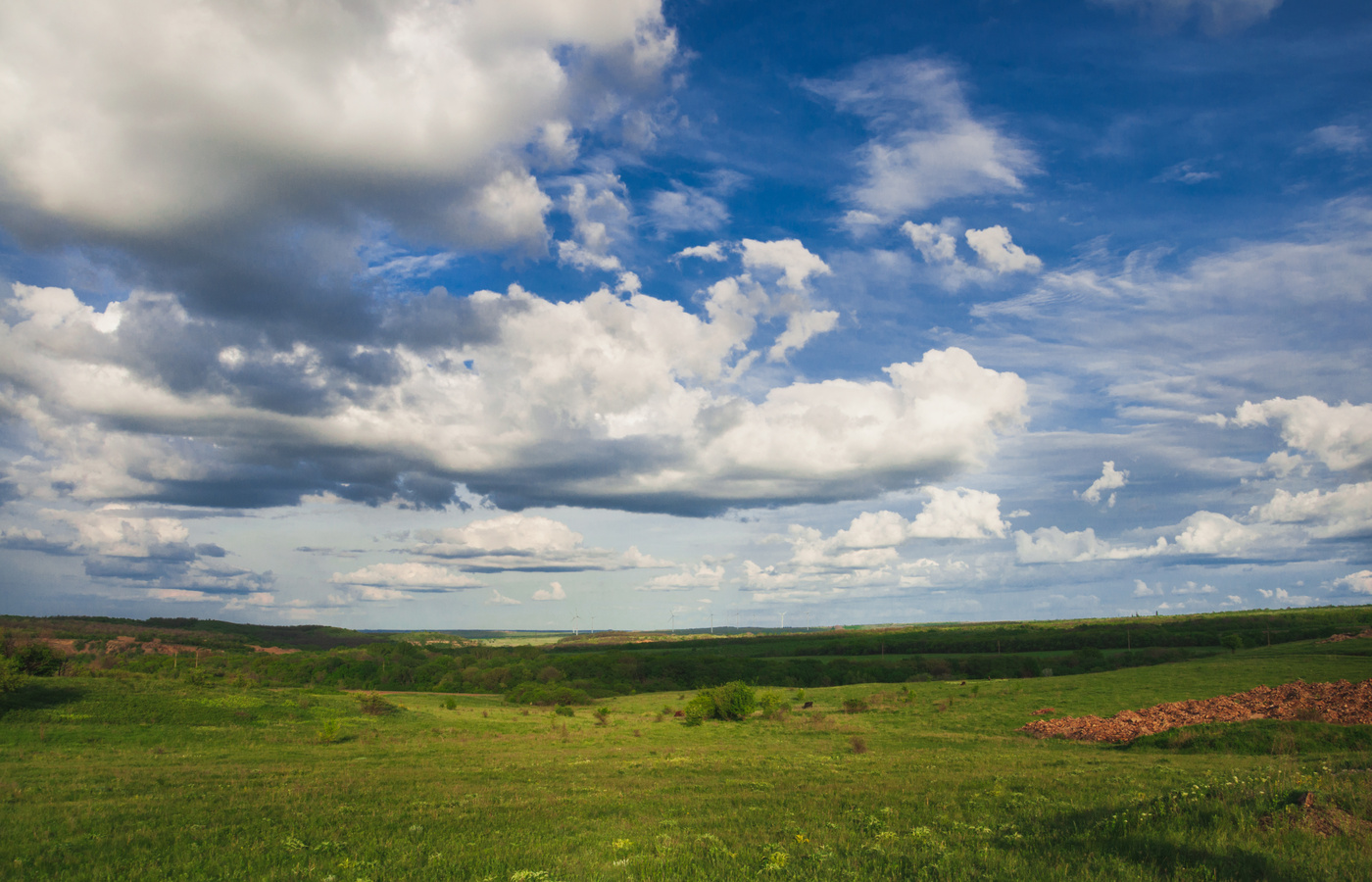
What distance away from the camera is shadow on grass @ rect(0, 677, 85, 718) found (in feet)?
140

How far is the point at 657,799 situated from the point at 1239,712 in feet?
117

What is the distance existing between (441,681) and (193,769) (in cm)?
11144

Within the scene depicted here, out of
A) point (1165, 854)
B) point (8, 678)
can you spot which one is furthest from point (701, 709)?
point (1165, 854)

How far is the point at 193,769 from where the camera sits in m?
30.6

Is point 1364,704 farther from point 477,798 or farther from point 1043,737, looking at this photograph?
point 477,798

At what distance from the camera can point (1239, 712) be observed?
36906 millimetres

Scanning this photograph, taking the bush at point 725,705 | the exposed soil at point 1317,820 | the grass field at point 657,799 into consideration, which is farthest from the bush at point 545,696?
the exposed soil at point 1317,820

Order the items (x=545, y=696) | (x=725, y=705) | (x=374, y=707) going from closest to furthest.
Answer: (x=725, y=705) < (x=374, y=707) < (x=545, y=696)

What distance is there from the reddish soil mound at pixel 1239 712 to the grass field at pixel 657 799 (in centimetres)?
268

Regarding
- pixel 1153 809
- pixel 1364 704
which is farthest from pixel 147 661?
pixel 1364 704

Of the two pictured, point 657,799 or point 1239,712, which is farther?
point 1239,712

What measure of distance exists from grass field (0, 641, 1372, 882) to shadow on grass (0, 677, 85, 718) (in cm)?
24

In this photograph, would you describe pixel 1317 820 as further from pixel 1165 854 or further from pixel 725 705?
pixel 725 705

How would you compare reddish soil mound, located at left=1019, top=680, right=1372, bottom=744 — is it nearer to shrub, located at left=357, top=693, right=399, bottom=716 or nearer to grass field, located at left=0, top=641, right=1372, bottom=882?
grass field, located at left=0, top=641, right=1372, bottom=882
